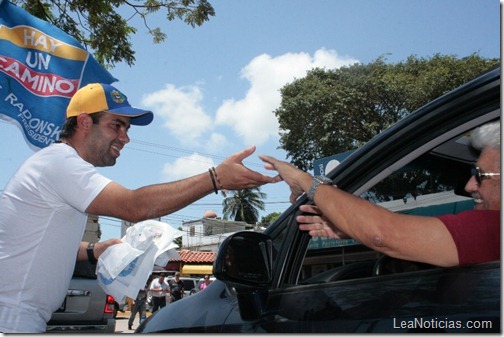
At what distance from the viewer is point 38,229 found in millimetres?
2016

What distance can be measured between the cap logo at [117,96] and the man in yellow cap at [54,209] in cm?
40

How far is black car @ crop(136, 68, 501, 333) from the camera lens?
1295 mm

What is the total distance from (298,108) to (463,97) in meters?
28.8

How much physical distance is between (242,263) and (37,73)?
4.30 metres

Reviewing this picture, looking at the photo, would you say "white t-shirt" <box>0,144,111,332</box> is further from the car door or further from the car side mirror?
the car door

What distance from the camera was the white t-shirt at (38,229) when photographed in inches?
77.5

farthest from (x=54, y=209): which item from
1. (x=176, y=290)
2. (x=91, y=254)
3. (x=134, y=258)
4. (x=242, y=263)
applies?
(x=176, y=290)

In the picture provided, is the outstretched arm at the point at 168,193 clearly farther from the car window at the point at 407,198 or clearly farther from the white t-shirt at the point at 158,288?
the white t-shirt at the point at 158,288

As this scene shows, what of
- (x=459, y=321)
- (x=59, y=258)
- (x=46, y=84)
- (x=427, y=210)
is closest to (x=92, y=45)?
(x=46, y=84)

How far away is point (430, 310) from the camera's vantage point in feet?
4.22

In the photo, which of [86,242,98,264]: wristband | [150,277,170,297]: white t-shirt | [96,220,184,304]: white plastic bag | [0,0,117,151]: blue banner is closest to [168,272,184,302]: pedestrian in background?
[150,277,170,297]: white t-shirt

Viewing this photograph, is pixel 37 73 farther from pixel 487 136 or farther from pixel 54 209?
pixel 487 136

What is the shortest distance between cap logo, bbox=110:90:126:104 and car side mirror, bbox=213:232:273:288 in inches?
38.5

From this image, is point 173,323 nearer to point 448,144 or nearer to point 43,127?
point 448,144
